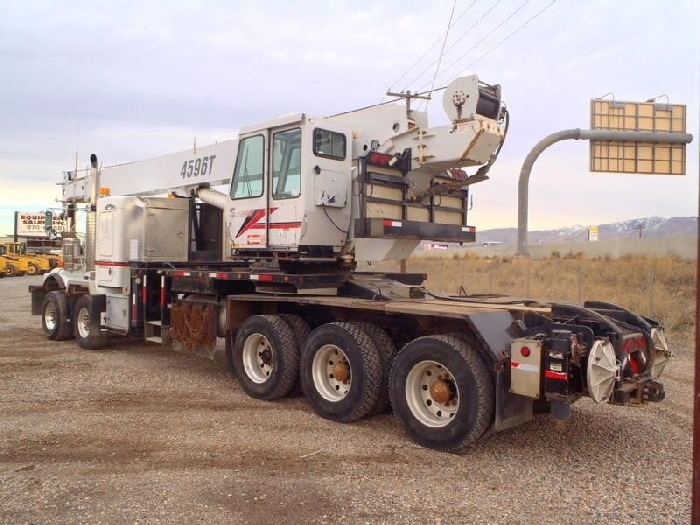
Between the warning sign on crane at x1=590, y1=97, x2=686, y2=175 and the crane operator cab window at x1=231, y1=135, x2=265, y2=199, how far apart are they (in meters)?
23.7

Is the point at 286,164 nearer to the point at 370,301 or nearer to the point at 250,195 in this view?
the point at 250,195

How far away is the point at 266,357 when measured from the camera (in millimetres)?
8289

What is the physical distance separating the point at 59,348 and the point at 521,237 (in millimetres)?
27042

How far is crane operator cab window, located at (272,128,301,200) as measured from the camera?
7836 millimetres

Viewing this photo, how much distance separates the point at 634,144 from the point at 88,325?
84.5 ft

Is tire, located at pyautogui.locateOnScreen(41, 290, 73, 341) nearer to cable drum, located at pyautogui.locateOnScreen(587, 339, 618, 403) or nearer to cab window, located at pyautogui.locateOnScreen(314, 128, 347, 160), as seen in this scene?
cab window, located at pyautogui.locateOnScreen(314, 128, 347, 160)

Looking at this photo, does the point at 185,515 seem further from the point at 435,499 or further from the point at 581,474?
the point at 581,474

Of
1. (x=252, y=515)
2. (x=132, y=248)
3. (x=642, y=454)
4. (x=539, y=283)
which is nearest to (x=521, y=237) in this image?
(x=539, y=283)

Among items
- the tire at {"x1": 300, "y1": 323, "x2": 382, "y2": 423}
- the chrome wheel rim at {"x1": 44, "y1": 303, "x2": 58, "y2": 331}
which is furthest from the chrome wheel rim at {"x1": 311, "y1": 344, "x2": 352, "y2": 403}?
the chrome wheel rim at {"x1": 44, "y1": 303, "x2": 58, "y2": 331}

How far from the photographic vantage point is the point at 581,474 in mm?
5480

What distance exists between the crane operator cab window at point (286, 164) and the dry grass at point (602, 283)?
7.31 meters

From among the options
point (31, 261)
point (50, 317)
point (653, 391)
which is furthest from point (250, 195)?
point (31, 261)

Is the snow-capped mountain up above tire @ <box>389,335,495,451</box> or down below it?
above

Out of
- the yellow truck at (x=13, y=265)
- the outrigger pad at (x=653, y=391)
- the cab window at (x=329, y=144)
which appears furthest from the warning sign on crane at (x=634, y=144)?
the yellow truck at (x=13, y=265)
